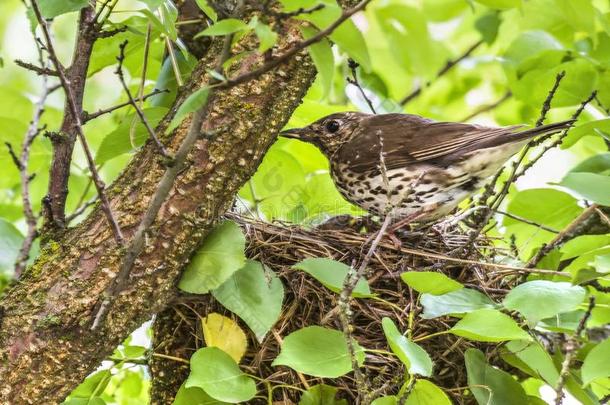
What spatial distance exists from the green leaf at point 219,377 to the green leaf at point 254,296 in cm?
15

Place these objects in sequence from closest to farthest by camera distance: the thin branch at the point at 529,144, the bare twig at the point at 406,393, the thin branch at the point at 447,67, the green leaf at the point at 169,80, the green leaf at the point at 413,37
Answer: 1. the green leaf at the point at 413,37
2. the bare twig at the point at 406,393
3. the thin branch at the point at 529,144
4. the green leaf at the point at 169,80
5. the thin branch at the point at 447,67

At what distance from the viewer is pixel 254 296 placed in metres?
2.60

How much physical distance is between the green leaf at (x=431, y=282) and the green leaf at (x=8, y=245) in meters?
1.53

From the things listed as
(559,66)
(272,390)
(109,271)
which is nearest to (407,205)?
(559,66)

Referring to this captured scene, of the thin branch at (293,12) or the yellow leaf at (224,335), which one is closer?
the thin branch at (293,12)

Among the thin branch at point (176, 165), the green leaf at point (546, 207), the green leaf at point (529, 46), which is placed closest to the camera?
the thin branch at point (176, 165)

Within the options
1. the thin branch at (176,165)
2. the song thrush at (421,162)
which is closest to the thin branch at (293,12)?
the thin branch at (176,165)

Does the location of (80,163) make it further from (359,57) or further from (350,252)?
(359,57)

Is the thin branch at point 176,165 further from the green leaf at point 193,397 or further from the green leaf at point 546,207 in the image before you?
the green leaf at point 546,207

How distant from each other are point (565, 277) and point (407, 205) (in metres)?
0.88

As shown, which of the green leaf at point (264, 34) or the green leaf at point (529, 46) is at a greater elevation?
the green leaf at point (264, 34)

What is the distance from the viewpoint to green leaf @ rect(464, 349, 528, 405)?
2.64 metres

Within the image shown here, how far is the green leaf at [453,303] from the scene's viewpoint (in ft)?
8.36

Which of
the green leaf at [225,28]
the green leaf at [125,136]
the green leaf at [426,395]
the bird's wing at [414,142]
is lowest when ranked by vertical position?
the green leaf at [426,395]
